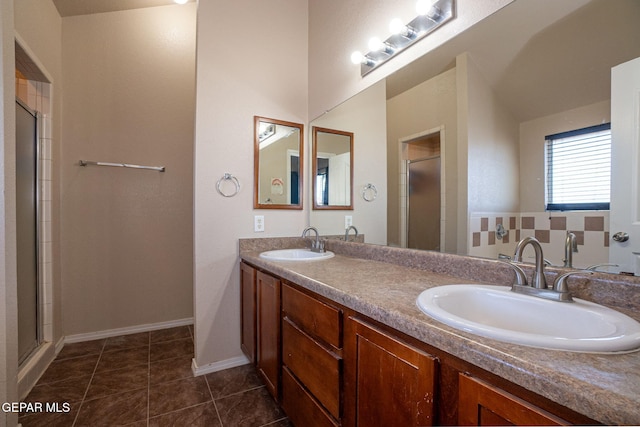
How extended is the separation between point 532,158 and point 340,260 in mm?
1040

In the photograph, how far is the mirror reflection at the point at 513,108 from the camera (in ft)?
2.71

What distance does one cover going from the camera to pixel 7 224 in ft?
4.11

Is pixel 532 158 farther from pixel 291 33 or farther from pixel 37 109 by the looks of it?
pixel 37 109

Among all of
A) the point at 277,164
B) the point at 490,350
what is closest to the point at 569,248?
the point at 490,350

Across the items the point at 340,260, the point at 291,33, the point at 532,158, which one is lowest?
the point at 340,260

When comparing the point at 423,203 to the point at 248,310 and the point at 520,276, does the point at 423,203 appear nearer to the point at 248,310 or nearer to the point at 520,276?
the point at 520,276

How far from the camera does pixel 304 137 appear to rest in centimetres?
229

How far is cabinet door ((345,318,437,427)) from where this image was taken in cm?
67

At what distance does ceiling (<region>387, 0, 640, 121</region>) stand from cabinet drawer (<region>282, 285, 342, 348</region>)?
100 centimetres

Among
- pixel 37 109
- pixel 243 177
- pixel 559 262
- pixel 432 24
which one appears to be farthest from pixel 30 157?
pixel 559 262

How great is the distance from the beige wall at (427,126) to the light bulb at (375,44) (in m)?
0.29

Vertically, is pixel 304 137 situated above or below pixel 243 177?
above

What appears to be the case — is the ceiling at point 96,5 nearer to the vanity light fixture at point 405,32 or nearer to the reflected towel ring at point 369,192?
the vanity light fixture at point 405,32

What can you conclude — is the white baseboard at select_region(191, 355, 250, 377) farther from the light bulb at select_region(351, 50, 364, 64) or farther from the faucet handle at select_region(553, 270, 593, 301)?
the light bulb at select_region(351, 50, 364, 64)
